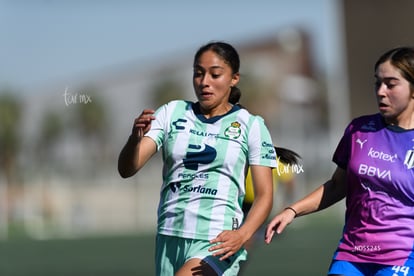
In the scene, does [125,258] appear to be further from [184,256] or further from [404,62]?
[404,62]

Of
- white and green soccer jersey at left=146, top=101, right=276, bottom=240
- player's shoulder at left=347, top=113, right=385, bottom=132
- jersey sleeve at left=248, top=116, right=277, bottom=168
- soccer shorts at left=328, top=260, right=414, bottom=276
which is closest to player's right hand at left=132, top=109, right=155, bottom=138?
white and green soccer jersey at left=146, top=101, right=276, bottom=240

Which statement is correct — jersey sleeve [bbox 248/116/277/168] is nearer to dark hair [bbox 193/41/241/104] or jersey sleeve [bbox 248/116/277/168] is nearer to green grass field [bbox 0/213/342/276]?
dark hair [bbox 193/41/241/104]

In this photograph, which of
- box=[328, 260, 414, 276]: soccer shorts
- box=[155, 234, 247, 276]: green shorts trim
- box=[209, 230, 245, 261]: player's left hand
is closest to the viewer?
box=[328, 260, 414, 276]: soccer shorts

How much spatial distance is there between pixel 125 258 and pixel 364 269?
12987mm

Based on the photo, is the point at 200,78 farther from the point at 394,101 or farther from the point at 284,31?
the point at 284,31

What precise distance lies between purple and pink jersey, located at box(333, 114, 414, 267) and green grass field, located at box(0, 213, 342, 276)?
775cm

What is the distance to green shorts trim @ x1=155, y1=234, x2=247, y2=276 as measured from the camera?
6.16 m

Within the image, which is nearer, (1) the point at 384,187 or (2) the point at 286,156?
(1) the point at 384,187

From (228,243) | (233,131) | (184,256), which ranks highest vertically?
(233,131)

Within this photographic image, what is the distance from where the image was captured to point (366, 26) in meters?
37.5

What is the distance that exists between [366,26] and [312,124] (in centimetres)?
4030

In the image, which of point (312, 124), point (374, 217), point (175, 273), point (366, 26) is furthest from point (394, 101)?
point (312, 124)

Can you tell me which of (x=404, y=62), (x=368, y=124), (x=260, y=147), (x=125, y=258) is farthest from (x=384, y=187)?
(x=125, y=258)

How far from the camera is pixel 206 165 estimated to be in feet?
20.4
